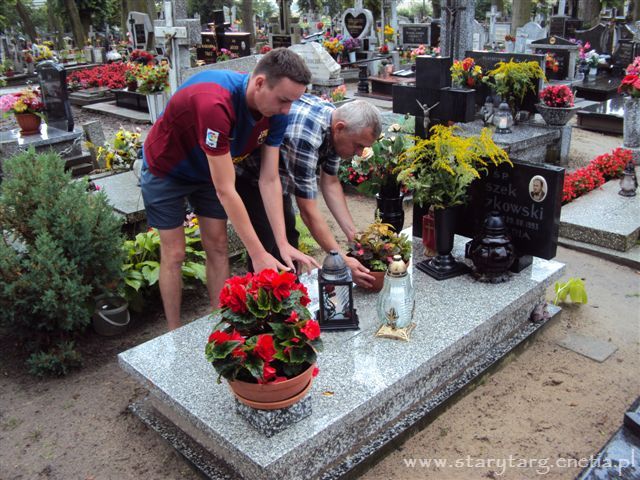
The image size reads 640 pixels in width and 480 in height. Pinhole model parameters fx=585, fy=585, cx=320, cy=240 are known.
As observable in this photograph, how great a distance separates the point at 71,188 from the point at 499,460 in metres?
2.85

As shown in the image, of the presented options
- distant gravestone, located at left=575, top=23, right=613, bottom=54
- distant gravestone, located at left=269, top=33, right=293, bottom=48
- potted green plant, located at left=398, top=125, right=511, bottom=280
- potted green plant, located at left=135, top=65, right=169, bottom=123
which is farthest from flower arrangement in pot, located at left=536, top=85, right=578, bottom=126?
distant gravestone, located at left=575, top=23, right=613, bottom=54

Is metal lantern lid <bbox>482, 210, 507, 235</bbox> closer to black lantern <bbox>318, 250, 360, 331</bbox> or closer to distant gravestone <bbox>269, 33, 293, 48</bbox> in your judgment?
black lantern <bbox>318, 250, 360, 331</bbox>

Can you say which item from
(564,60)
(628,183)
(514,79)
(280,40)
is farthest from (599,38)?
(628,183)

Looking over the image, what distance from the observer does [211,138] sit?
98.3 inches

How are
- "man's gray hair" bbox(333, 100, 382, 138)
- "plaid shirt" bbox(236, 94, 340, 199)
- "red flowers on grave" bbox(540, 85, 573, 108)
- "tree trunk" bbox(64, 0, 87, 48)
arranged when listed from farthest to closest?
1. "tree trunk" bbox(64, 0, 87, 48)
2. "red flowers on grave" bbox(540, 85, 573, 108)
3. "plaid shirt" bbox(236, 94, 340, 199)
4. "man's gray hair" bbox(333, 100, 382, 138)

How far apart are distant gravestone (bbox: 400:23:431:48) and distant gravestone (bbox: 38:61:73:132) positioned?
1232 centimetres

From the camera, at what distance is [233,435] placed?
2199mm

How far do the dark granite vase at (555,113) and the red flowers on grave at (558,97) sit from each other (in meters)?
0.05

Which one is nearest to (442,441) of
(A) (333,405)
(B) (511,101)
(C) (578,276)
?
(A) (333,405)

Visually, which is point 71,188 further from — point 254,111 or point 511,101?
point 511,101

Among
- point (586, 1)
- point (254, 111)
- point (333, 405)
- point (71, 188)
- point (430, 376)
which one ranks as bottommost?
point (430, 376)

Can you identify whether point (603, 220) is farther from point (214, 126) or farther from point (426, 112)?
point (214, 126)

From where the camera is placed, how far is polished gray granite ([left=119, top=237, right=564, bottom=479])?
2205mm

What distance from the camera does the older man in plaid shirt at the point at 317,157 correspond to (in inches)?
114
